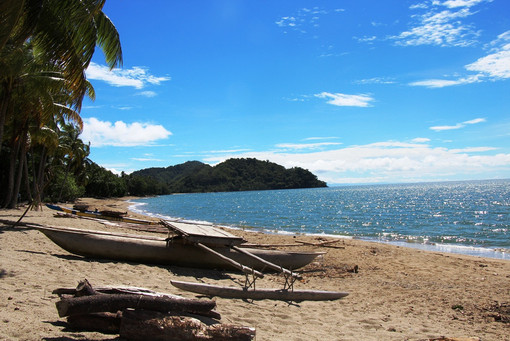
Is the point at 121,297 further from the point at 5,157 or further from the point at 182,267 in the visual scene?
the point at 5,157

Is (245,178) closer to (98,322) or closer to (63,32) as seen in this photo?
(63,32)

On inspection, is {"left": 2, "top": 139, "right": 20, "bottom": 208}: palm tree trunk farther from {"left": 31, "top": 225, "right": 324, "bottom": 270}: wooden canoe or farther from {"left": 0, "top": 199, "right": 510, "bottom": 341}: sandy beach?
{"left": 31, "top": 225, "right": 324, "bottom": 270}: wooden canoe

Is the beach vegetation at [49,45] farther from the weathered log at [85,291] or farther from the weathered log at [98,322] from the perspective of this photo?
the weathered log at [98,322]

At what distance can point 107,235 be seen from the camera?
28.3 ft

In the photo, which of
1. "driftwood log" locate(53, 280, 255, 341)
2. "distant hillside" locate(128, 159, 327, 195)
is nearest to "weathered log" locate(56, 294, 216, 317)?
"driftwood log" locate(53, 280, 255, 341)

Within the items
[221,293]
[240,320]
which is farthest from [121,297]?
[221,293]

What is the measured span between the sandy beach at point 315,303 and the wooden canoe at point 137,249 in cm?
26

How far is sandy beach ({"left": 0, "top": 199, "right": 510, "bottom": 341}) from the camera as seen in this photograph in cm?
471

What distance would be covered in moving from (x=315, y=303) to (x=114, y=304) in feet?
14.3

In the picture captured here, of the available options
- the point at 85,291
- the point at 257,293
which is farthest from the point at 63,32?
the point at 257,293

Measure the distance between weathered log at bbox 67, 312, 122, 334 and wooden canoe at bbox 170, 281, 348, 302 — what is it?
8.14 feet

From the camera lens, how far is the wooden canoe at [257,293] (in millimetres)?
6488

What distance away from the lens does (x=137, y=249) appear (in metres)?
8.61

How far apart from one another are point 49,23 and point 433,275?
37.0ft
